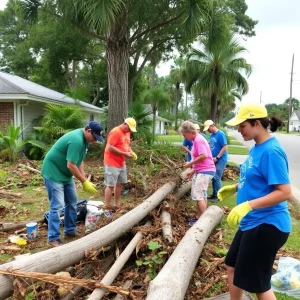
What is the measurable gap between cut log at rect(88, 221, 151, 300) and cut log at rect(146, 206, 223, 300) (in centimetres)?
47

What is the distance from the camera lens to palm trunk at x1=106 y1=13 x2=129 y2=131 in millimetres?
11000

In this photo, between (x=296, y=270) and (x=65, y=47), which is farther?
(x=65, y=47)


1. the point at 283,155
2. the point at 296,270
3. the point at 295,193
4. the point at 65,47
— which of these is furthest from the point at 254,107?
the point at 65,47

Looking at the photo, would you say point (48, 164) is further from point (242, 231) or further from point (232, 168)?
point (232, 168)

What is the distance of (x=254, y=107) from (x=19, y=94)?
12177 mm

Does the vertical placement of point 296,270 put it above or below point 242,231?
below

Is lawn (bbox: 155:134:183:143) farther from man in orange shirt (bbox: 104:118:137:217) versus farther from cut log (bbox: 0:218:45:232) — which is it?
cut log (bbox: 0:218:45:232)

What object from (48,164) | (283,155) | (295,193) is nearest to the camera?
(283,155)

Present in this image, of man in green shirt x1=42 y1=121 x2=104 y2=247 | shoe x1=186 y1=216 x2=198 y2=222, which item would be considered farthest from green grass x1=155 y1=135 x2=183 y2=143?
man in green shirt x1=42 y1=121 x2=104 y2=247

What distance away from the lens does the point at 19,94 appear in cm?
1284

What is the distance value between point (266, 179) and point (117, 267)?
1881mm

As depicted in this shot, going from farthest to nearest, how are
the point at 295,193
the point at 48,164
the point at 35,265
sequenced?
the point at 295,193
the point at 48,164
the point at 35,265

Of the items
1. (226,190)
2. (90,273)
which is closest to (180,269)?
(226,190)

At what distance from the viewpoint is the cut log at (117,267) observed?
2.84m
